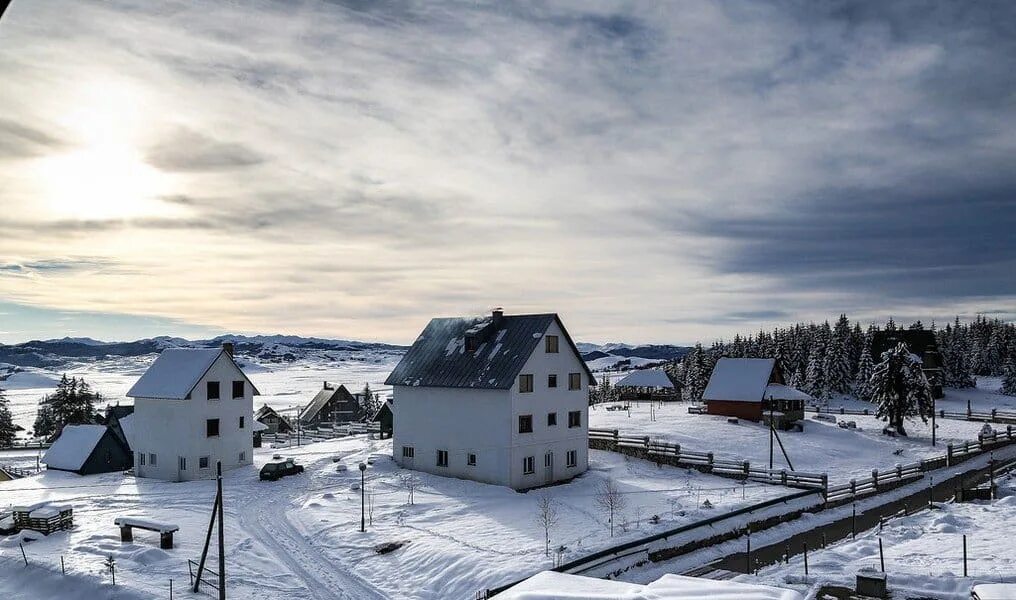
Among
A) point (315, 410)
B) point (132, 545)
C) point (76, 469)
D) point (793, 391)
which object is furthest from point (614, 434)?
point (315, 410)

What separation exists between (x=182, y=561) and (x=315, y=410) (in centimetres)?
6871

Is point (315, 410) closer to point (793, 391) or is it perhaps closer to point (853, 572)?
point (793, 391)

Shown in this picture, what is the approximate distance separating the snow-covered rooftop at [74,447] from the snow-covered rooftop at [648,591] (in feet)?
162

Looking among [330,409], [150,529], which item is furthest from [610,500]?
[330,409]

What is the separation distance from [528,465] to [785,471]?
16364 mm

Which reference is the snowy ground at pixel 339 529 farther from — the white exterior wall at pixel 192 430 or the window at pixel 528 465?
the window at pixel 528 465

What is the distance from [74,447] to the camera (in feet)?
181

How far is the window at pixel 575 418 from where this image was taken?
48844 mm

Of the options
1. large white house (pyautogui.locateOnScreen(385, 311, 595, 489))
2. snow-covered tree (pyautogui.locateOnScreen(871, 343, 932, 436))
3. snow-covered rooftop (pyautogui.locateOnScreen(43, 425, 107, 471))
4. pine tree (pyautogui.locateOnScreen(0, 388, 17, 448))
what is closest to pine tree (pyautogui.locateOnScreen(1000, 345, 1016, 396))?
snow-covered tree (pyautogui.locateOnScreen(871, 343, 932, 436))

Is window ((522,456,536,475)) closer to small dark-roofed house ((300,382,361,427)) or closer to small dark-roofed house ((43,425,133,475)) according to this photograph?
small dark-roofed house ((43,425,133,475))

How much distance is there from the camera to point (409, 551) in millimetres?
30922

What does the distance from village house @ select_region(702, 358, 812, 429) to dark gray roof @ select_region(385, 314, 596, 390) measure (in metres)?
25.5

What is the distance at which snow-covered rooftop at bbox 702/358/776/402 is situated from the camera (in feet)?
227

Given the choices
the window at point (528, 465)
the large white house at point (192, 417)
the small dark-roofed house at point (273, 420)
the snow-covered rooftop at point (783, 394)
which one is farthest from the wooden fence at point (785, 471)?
the small dark-roofed house at point (273, 420)
